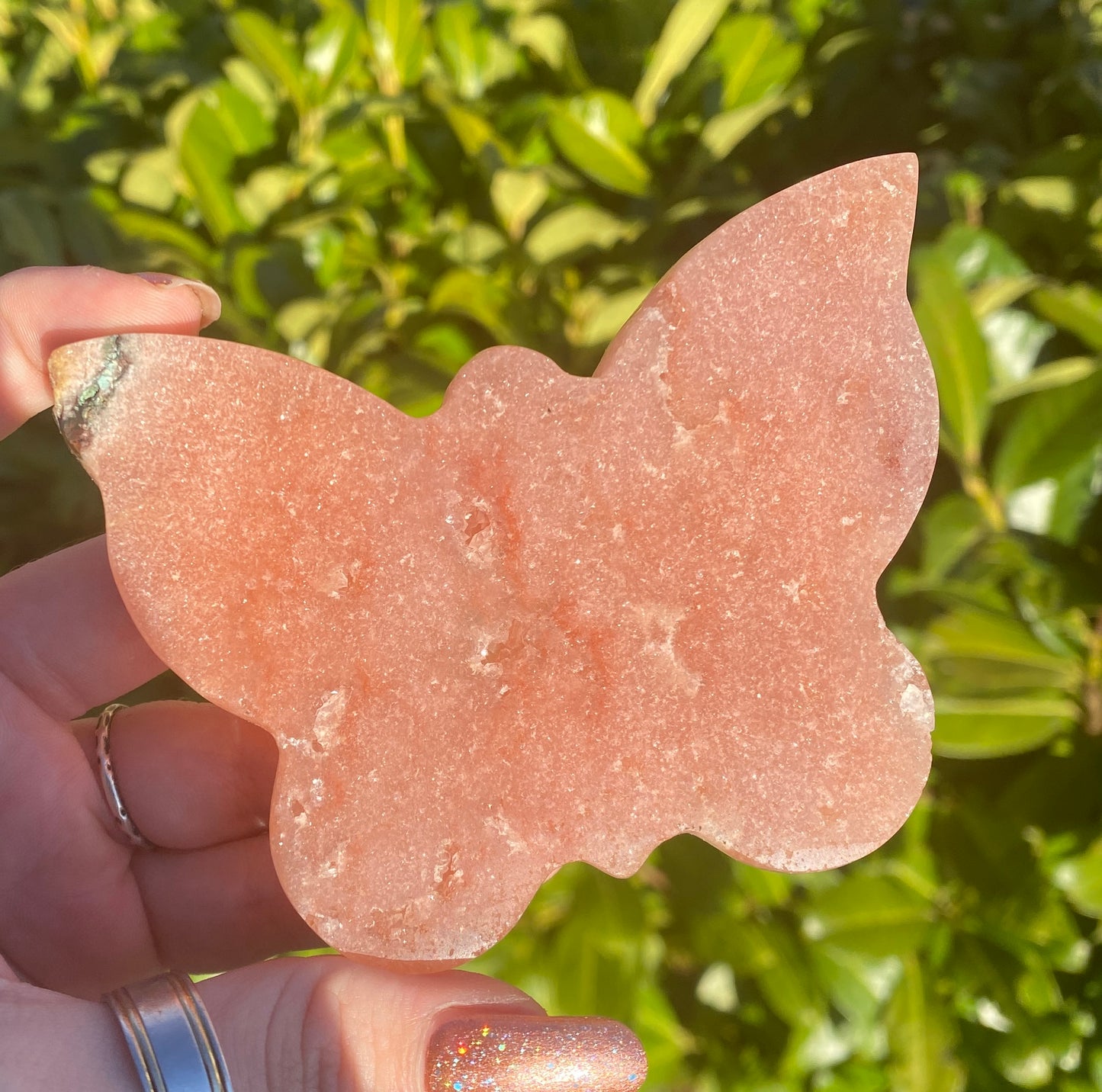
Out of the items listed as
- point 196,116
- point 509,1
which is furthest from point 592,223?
point 196,116

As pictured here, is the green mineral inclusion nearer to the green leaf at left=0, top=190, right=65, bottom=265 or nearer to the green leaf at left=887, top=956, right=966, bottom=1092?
the green leaf at left=0, top=190, right=65, bottom=265

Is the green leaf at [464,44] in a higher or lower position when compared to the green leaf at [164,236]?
higher

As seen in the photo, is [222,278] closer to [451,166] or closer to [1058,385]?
[451,166]

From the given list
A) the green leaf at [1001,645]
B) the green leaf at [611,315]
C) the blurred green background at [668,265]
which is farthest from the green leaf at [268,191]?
the green leaf at [1001,645]

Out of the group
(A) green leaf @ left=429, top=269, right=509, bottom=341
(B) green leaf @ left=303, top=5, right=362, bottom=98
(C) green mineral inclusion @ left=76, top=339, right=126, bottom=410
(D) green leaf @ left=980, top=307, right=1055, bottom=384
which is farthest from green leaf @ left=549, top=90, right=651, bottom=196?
(C) green mineral inclusion @ left=76, top=339, right=126, bottom=410

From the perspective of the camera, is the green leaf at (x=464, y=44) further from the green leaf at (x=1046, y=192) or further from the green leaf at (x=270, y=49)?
the green leaf at (x=1046, y=192)

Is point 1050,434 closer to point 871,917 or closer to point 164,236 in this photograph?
point 871,917
